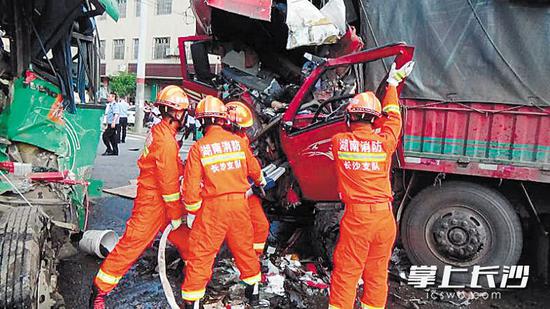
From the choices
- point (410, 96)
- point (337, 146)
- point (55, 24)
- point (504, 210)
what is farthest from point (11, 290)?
point (504, 210)

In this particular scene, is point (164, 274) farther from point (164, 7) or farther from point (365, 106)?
point (164, 7)

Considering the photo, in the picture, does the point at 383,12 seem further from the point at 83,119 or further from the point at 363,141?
the point at 83,119

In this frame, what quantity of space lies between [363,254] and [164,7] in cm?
2946

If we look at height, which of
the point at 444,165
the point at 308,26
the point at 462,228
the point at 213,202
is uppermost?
the point at 308,26

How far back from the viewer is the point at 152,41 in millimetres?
30344

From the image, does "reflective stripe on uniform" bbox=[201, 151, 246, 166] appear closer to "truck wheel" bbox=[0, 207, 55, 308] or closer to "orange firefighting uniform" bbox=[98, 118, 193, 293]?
"orange firefighting uniform" bbox=[98, 118, 193, 293]

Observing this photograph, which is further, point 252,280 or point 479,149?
point 479,149

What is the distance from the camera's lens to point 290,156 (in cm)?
499

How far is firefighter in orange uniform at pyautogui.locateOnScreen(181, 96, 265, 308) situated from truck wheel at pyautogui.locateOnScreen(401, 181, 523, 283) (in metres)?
1.86

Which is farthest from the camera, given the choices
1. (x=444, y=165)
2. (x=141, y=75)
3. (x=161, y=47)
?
(x=161, y=47)

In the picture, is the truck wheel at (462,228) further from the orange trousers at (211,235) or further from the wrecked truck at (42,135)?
the wrecked truck at (42,135)

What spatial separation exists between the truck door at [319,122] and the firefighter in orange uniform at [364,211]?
68cm

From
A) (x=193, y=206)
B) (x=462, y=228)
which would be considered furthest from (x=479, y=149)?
(x=193, y=206)

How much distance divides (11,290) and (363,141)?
2.65 metres
